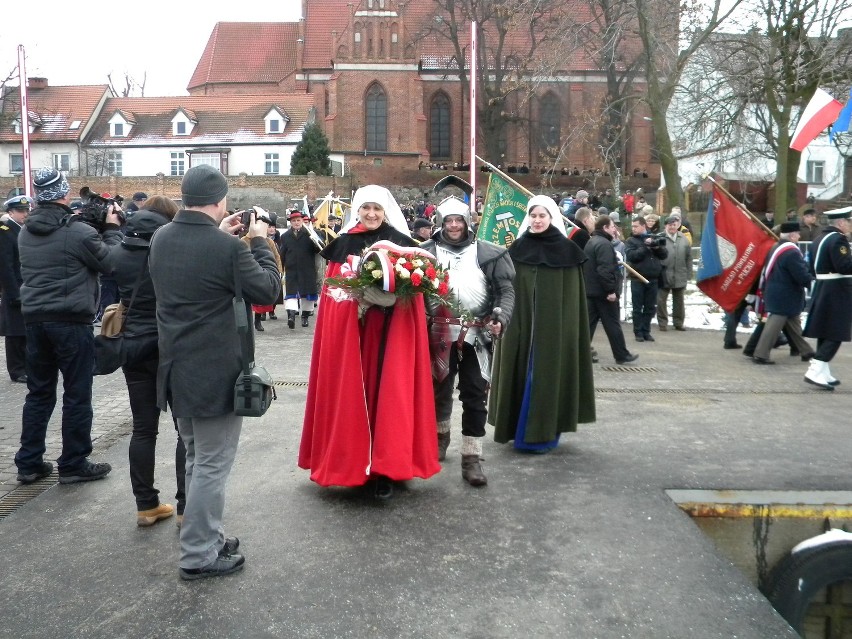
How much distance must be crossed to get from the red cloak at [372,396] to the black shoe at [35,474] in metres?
1.99

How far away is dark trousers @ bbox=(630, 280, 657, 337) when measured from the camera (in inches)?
553

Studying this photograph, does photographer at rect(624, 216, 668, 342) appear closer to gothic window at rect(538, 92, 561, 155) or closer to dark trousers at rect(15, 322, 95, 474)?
dark trousers at rect(15, 322, 95, 474)

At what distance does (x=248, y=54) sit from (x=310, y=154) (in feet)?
66.5

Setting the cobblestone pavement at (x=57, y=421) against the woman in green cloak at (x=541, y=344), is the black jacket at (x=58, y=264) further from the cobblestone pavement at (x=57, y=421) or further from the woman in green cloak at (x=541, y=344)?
the woman in green cloak at (x=541, y=344)

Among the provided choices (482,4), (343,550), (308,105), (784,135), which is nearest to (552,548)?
(343,550)

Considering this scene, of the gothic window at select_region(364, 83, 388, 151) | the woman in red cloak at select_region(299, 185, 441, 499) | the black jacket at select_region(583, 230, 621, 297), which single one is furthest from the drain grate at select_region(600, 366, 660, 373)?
the gothic window at select_region(364, 83, 388, 151)

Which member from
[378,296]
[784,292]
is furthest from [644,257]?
[378,296]

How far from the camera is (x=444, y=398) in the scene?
6.47 meters

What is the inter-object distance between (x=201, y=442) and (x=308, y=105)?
199ft

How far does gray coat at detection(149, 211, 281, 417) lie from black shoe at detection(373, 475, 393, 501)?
159cm

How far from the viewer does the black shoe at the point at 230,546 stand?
15.6ft

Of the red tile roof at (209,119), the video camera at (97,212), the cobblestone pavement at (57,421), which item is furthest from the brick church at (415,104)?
the video camera at (97,212)

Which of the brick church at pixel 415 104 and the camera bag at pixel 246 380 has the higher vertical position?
the brick church at pixel 415 104

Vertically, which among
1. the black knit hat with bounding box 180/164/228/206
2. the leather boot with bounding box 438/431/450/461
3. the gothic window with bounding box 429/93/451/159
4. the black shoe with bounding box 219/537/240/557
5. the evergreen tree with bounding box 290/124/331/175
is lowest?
the black shoe with bounding box 219/537/240/557
